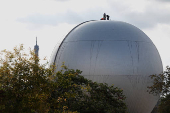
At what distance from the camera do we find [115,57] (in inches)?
977

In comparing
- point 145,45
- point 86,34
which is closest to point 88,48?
point 86,34

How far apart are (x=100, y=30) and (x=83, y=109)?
8.08 m

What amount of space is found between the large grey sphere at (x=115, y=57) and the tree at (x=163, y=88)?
554mm

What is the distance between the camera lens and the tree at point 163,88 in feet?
85.9

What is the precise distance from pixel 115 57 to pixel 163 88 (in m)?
6.14

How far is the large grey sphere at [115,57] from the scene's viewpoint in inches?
969

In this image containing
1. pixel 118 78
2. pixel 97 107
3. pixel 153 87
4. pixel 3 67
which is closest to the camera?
pixel 3 67

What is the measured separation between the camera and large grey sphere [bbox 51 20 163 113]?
2461 centimetres

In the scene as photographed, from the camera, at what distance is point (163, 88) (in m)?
27.3

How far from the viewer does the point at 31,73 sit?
15.4 m

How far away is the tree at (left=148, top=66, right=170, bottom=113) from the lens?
1031 inches

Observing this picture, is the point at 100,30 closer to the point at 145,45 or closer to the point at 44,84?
the point at 145,45

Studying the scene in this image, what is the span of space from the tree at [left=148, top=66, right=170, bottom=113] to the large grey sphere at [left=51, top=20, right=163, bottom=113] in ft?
1.82

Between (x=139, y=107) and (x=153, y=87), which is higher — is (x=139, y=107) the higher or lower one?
Result: the lower one
